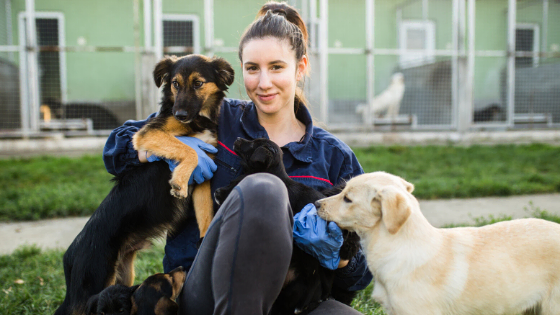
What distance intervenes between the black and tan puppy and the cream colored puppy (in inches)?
40.2

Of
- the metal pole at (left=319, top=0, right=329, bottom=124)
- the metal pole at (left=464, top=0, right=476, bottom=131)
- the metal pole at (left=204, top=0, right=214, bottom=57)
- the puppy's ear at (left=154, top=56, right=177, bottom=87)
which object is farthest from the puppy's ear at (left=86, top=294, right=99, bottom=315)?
the metal pole at (left=464, top=0, right=476, bottom=131)

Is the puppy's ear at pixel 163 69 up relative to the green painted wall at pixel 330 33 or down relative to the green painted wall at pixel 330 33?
down

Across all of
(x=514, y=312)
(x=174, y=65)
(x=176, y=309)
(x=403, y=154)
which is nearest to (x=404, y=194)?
(x=514, y=312)

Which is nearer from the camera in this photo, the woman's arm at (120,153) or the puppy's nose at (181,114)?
the woman's arm at (120,153)

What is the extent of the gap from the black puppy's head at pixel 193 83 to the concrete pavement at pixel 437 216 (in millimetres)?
2238

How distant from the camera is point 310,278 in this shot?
215 centimetres

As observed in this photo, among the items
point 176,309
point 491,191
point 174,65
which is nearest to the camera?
point 176,309

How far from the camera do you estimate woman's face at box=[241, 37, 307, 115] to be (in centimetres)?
243

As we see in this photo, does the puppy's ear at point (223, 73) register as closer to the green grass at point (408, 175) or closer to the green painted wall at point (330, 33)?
the green grass at point (408, 175)

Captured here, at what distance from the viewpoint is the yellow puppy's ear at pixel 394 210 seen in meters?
1.83

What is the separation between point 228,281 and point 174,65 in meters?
1.85

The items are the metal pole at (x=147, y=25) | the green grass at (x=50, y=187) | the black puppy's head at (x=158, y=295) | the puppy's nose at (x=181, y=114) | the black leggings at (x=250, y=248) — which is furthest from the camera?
the metal pole at (x=147, y=25)

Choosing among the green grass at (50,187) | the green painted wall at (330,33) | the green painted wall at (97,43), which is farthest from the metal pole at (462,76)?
the green grass at (50,187)

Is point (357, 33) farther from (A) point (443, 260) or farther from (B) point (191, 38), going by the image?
(A) point (443, 260)
